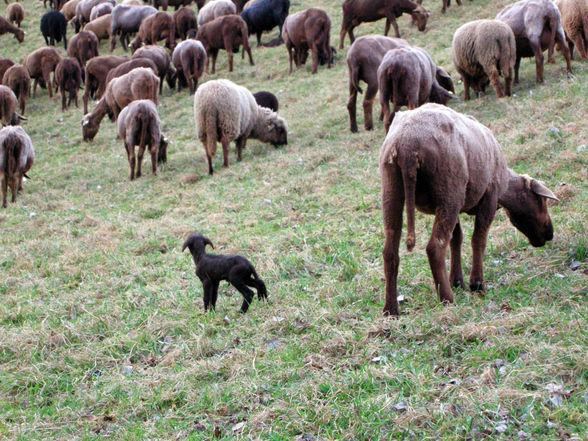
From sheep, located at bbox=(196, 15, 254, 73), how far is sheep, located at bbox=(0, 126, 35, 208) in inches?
422

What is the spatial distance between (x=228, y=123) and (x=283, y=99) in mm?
5413

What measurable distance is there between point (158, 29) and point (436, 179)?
2289 cm

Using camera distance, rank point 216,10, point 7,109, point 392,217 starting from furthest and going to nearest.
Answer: point 216,10
point 7,109
point 392,217

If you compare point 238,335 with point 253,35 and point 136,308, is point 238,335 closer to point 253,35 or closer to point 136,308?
point 136,308

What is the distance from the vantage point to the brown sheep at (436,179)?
5184 millimetres

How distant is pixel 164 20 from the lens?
2595 cm

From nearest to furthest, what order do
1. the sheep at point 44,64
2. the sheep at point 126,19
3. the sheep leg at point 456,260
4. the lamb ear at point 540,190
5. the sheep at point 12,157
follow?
the sheep leg at point 456,260, the lamb ear at point 540,190, the sheep at point 12,157, the sheep at point 44,64, the sheep at point 126,19

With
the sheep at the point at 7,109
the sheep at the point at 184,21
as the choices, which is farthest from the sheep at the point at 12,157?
the sheep at the point at 184,21

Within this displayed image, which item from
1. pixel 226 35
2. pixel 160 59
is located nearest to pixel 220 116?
pixel 160 59

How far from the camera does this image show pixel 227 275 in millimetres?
6375

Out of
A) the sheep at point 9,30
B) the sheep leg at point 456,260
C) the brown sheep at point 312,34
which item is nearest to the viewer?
the sheep leg at point 456,260

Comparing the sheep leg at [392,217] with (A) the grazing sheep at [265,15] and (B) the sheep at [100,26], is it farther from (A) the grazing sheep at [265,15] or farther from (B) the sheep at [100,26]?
(B) the sheep at [100,26]

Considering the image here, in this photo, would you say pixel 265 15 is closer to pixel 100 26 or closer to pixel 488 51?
pixel 100 26

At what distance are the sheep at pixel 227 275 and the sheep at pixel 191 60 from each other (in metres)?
15.6
